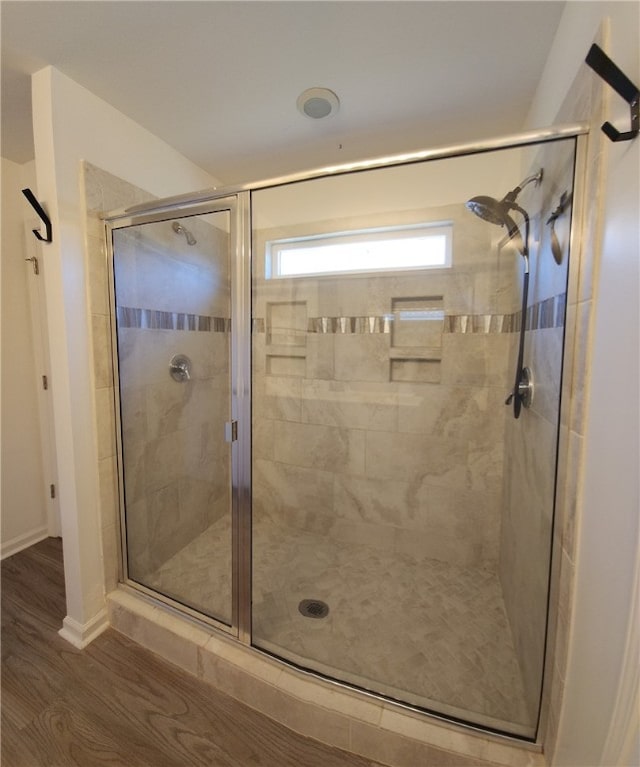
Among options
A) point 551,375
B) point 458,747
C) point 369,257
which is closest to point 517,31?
point 369,257

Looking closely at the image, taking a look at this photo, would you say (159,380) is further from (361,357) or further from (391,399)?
(391,399)

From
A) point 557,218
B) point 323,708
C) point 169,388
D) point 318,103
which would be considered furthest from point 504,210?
point 323,708

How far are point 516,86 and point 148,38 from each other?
1.41m

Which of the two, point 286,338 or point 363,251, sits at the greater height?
point 363,251

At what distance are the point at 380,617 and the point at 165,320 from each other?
1.80 meters

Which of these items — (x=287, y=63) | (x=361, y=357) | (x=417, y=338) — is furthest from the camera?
(x=361, y=357)

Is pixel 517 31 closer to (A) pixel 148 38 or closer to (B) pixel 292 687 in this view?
(A) pixel 148 38

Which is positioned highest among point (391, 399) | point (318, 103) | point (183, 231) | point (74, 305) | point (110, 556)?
point (318, 103)

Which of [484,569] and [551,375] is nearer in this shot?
[551,375]

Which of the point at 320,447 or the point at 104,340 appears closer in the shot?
the point at 104,340

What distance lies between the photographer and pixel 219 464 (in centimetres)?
165

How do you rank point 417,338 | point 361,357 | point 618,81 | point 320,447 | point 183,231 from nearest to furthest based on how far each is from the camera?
1. point 618,81
2. point 183,231
3. point 417,338
4. point 361,357
5. point 320,447

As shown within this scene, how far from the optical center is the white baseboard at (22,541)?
1.84m

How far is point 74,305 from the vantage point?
1.29 m
